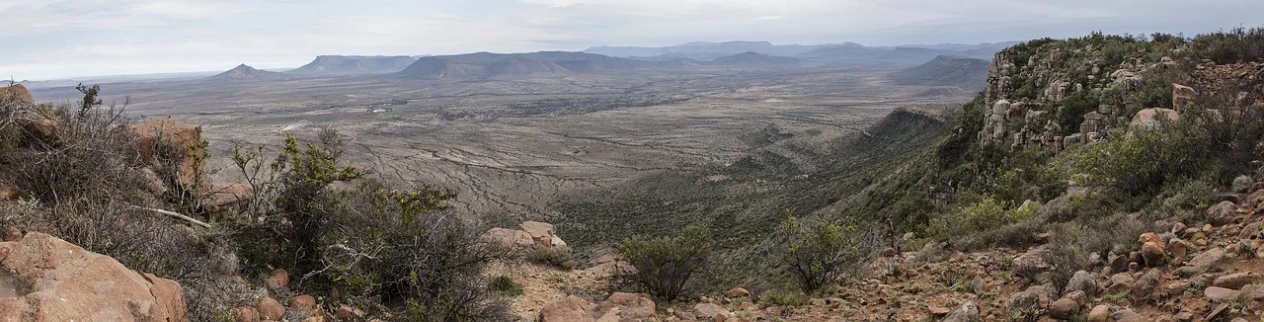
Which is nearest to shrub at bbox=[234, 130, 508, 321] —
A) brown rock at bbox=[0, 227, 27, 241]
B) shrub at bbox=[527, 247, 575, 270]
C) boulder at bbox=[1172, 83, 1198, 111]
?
brown rock at bbox=[0, 227, 27, 241]

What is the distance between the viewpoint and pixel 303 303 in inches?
297

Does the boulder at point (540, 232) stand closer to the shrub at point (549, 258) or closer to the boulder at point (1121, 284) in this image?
the shrub at point (549, 258)

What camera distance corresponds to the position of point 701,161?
57875 millimetres

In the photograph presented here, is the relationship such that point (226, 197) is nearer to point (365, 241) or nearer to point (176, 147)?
point (176, 147)

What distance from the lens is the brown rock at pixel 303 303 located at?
24.2ft

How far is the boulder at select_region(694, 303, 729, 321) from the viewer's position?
8.70 m

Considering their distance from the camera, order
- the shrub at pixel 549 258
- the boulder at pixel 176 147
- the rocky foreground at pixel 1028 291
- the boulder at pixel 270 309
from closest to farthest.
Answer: the rocky foreground at pixel 1028 291
the boulder at pixel 270 309
the boulder at pixel 176 147
the shrub at pixel 549 258

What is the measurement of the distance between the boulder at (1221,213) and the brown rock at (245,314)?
10.6m

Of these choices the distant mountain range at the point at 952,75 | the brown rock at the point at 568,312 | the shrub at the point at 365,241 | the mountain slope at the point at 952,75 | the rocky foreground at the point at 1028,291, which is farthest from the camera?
the mountain slope at the point at 952,75

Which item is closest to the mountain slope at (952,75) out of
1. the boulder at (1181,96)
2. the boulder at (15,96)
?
the boulder at (1181,96)

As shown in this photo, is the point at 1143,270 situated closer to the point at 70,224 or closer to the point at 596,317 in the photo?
the point at 596,317

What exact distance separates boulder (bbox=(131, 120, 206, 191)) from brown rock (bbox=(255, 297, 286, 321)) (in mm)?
3881

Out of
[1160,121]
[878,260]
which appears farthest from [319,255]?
[1160,121]

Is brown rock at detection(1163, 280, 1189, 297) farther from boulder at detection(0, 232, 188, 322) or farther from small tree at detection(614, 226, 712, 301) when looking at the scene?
boulder at detection(0, 232, 188, 322)
